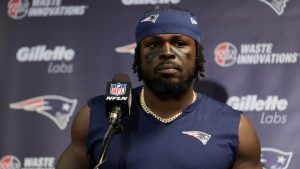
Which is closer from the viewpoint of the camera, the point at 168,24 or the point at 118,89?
the point at 118,89

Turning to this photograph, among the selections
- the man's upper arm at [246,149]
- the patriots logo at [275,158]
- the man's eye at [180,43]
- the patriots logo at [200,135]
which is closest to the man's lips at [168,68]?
the man's eye at [180,43]

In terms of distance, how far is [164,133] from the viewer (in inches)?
75.4

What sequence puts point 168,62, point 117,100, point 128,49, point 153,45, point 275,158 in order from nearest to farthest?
point 117,100 < point 168,62 < point 153,45 < point 275,158 < point 128,49

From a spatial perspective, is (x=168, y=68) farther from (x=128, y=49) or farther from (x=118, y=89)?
(x=128, y=49)

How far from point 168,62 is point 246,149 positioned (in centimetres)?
43

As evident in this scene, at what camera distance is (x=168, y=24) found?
199 cm

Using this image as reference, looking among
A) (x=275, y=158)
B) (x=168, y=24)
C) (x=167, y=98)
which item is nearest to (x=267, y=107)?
(x=275, y=158)

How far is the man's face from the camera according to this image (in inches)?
74.8

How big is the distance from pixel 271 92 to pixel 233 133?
0.58m

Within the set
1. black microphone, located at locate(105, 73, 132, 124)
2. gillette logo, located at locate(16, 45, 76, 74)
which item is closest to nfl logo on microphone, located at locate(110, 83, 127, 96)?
black microphone, located at locate(105, 73, 132, 124)

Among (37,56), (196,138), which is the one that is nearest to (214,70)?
(196,138)

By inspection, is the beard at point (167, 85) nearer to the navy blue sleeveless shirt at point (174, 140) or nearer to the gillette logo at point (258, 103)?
the navy blue sleeveless shirt at point (174, 140)

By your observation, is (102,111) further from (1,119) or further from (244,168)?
(1,119)

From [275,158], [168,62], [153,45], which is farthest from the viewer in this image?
[275,158]
